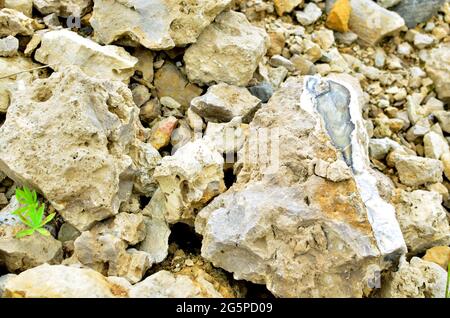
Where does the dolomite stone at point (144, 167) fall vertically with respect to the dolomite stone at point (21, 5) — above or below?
below

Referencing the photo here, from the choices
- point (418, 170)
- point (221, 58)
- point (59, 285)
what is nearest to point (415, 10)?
point (418, 170)

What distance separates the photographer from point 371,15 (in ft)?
15.4

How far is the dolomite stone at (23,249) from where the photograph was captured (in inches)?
116

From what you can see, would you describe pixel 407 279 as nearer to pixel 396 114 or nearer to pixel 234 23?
pixel 396 114


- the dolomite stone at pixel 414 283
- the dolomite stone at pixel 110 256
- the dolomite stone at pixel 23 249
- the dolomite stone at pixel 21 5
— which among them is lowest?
the dolomite stone at pixel 23 249

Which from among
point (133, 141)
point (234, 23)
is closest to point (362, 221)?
point (133, 141)

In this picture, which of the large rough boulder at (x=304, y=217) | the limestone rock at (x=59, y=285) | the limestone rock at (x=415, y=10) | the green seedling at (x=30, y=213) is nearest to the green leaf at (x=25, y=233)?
the green seedling at (x=30, y=213)

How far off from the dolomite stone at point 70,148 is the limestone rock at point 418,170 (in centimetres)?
188

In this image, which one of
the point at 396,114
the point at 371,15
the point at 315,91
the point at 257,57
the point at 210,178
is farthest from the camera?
the point at 371,15

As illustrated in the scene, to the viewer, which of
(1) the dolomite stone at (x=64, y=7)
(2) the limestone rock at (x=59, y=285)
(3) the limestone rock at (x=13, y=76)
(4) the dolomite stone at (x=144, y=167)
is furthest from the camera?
(1) the dolomite stone at (x=64, y=7)

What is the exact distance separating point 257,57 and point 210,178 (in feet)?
3.66

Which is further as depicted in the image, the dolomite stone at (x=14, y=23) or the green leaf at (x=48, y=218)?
the dolomite stone at (x=14, y=23)

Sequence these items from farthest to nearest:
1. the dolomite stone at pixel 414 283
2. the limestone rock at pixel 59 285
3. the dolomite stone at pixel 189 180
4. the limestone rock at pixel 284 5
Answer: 1. the limestone rock at pixel 284 5
2. the dolomite stone at pixel 189 180
3. the dolomite stone at pixel 414 283
4. the limestone rock at pixel 59 285

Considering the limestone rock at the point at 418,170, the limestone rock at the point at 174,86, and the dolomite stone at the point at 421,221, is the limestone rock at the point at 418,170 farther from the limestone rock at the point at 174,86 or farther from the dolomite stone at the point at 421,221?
the limestone rock at the point at 174,86
